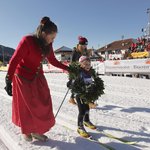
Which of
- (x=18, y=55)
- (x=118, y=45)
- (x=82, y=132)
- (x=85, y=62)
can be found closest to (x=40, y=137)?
(x=82, y=132)

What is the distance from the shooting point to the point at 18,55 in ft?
10.9

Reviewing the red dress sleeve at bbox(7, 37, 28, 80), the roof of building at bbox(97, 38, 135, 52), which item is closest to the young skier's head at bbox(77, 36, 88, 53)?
the red dress sleeve at bbox(7, 37, 28, 80)

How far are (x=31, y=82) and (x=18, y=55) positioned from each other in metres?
0.46

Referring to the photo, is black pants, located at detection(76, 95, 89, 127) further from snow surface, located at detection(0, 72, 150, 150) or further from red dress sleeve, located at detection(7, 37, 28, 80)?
red dress sleeve, located at detection(7, 37, 28, 80)

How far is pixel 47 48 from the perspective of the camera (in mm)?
3592

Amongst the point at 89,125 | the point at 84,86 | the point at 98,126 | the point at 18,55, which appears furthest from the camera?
the point at 98,126

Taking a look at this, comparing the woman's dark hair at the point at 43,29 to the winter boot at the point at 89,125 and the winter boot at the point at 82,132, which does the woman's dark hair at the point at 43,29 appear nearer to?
the winter boot at the point at 82,132

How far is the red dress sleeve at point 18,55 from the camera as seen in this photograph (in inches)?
131

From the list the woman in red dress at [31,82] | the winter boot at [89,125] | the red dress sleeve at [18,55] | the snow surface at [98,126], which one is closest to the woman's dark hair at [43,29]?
the woman in red dress at [31,82]

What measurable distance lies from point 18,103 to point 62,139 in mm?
952

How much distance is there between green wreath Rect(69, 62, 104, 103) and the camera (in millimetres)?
4154

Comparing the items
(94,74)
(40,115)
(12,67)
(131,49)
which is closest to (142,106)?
(94,74)

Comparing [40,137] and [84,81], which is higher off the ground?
[84,81]

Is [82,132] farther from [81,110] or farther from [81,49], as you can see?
[81,49]
